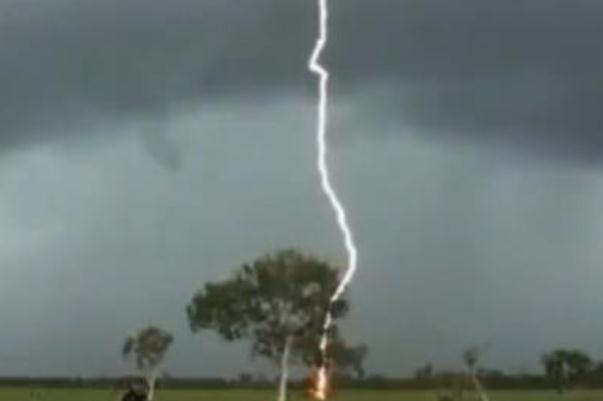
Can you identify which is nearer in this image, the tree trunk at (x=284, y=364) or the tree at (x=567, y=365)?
the tree trunk at (x=284, y=364)

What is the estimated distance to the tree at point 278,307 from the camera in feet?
277

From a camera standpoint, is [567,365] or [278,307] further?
[567,365]

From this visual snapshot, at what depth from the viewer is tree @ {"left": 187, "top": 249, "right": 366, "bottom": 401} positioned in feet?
277

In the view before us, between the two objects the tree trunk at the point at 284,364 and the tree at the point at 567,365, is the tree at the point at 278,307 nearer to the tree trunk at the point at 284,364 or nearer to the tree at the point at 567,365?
the tree trunk at the point at 284,364

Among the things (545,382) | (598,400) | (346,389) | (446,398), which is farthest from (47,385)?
(446,398)

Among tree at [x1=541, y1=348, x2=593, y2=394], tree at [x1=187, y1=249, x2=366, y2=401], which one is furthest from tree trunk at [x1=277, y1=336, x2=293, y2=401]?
tree at [x1=541, y1=348, x2=593, y2=394]

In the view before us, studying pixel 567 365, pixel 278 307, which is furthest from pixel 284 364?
pixel 567 365

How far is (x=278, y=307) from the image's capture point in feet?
284

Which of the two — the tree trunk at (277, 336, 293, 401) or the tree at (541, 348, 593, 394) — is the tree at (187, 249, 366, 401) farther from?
the tree at (541, 348, 593, 394)

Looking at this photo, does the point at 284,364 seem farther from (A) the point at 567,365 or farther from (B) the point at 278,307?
(A) the point at 567,365

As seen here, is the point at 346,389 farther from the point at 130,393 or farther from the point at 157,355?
the point at 130,393

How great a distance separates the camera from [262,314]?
8662cm

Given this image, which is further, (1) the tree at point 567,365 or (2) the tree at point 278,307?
(1) the tree at point 567,365

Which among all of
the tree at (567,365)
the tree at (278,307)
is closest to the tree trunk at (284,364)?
the tree at (278,307)
